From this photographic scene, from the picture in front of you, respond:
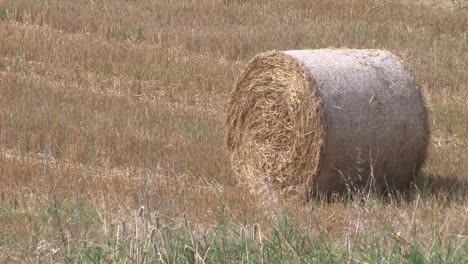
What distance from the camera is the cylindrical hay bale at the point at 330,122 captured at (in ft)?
24.8

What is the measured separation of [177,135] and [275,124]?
182 cm

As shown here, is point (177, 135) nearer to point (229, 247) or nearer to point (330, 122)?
point (330, 122)

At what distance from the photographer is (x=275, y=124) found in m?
8.16

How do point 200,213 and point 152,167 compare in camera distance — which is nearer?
point 200,213

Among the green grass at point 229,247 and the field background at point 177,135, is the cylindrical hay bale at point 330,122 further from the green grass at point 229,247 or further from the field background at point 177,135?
the green grass at point 229,247

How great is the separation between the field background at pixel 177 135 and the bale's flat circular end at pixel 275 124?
0.99 ft

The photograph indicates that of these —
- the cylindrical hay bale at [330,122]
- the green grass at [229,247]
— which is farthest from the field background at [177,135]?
the cylindrical hay bale at [330,122]

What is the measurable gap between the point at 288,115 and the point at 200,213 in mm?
1498

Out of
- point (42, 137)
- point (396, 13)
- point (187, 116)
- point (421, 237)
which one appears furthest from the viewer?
point (396, 13)

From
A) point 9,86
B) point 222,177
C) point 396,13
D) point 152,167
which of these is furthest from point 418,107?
point 396,13

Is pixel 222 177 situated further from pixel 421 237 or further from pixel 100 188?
pixel 421 237

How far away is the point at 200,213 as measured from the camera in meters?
6.85

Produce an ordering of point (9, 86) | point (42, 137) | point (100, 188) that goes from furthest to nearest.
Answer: point (9, 86)
point (42, 137)
point (100, 188)

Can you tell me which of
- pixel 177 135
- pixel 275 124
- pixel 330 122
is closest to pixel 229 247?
pixel 330 122
